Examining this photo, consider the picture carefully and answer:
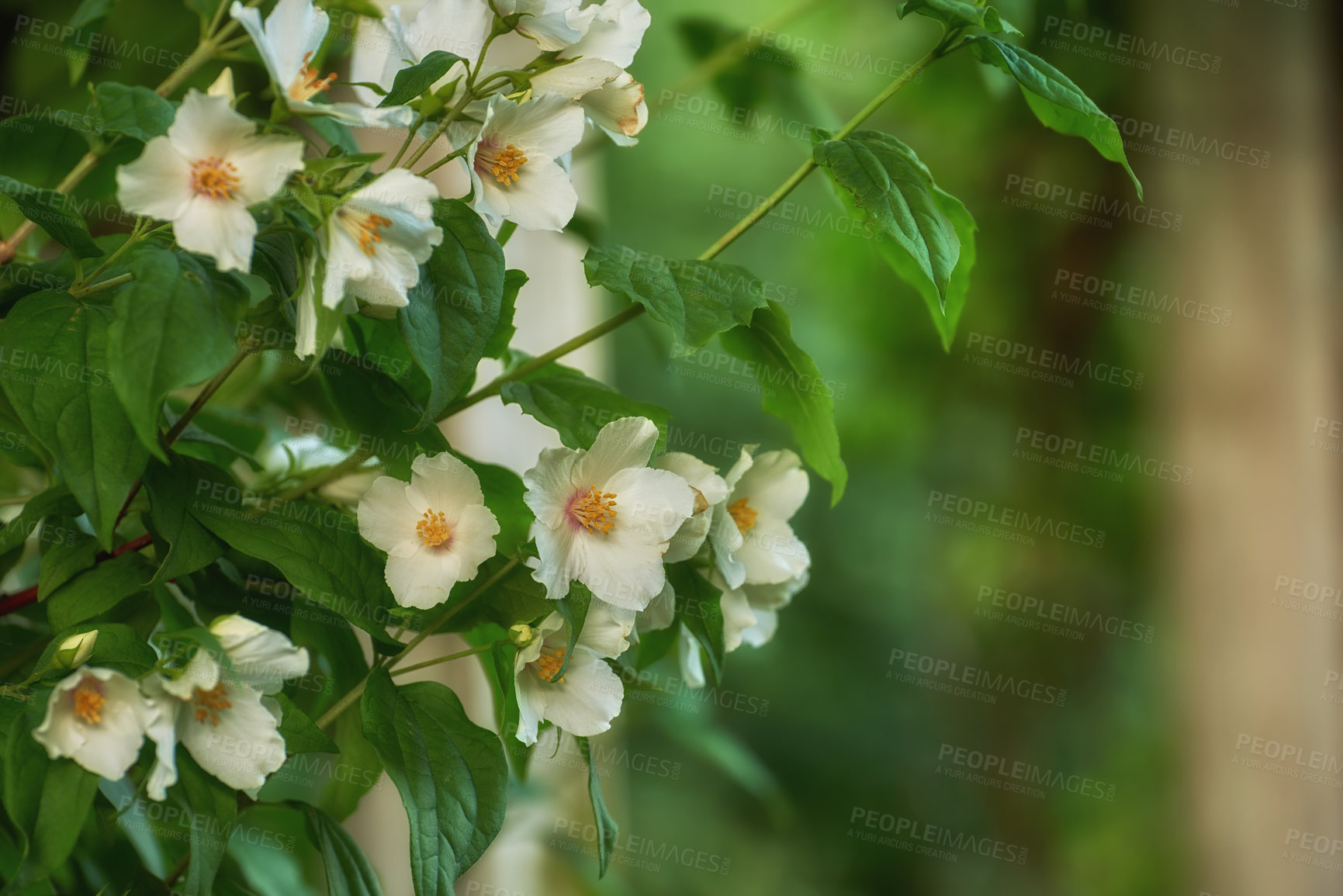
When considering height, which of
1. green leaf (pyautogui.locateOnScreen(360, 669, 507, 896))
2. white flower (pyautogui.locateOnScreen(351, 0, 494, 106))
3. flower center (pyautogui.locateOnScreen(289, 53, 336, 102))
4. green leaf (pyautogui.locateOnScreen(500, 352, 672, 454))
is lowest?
green leaf (pyautogui.locateOnScreen(360, 669, 507, 896))

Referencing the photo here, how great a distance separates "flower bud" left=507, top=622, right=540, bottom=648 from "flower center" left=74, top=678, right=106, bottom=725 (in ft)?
0.61

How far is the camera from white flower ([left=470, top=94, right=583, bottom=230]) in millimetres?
491

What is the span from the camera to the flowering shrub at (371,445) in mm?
425

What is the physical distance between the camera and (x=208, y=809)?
0.48 meters

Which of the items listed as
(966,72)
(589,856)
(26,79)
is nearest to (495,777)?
(26,79)

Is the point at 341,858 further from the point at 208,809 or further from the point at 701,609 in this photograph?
the point at 701,609

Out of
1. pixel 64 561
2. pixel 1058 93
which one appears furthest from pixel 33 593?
pixel 1058 93

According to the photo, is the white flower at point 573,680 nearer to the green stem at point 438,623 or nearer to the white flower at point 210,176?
the green stem at point 438,623

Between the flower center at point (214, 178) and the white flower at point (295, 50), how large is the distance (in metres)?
0.04

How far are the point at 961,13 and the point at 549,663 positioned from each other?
436 mm

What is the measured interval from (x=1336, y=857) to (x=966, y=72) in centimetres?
201

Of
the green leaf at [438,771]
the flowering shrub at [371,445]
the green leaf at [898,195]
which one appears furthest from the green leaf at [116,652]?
the green leaf at [898,195]

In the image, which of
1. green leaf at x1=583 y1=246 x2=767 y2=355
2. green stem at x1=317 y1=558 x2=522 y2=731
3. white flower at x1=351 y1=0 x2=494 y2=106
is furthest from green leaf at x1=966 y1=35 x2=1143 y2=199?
green stem at x1=317 y1=558 x2=522 y2=731

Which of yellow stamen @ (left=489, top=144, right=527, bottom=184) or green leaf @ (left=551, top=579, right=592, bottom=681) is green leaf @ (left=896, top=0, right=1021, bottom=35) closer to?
yellow stamen @ (left=489, top=144, right=527, bottom=184)
